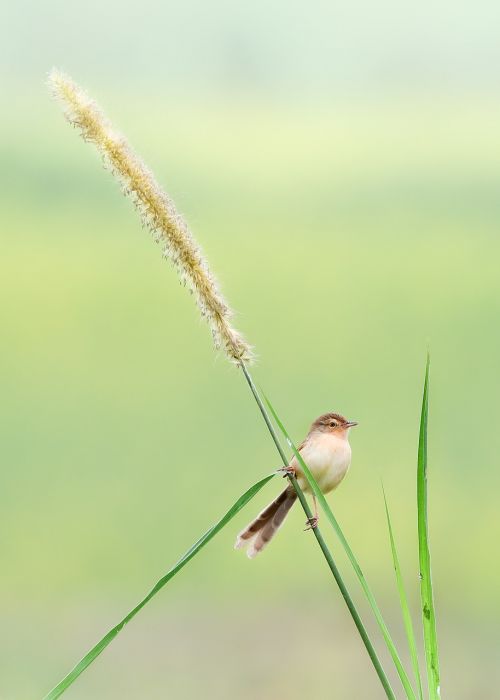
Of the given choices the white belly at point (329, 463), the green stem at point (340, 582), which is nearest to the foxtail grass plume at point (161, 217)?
the green stem at point (340, 582)

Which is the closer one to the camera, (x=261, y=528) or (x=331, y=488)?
(x=261, y=528)

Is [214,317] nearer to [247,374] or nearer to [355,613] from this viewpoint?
[247,374]

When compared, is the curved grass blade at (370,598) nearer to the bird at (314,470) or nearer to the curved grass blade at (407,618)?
the curved grass blade at (407,618)

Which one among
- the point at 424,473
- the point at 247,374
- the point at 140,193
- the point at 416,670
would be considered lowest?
the point at 416,670

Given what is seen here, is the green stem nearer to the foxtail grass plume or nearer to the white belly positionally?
the foxtail grass plume

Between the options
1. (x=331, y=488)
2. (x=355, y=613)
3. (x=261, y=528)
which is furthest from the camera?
(x=331, y=488)

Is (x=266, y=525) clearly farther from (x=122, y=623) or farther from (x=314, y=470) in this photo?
(x=122, y=623)

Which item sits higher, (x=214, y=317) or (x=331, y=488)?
(x=214, y=317)

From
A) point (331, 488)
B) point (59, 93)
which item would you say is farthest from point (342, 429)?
point (59, 93)

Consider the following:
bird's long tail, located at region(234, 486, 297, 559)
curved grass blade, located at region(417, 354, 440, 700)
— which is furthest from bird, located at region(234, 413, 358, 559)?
curved grass blade, located at region(417, 354, 440, 700)
